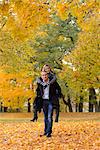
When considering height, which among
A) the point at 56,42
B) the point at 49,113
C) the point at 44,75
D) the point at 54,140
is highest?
the point at 56,42

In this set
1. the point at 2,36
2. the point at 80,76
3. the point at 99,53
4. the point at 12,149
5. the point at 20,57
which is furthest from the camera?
the point at 80,76

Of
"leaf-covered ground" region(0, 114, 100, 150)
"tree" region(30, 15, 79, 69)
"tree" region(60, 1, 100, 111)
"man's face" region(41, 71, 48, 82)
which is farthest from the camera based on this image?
"tree" region(30, 15, 79, 69)

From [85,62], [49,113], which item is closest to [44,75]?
[49,113]

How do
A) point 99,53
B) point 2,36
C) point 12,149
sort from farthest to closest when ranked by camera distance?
point 99,53 < point 2,36 < point 12,149

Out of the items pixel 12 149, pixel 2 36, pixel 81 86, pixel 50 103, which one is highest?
pixel 2 36

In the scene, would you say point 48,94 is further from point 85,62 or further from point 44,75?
point 85,62

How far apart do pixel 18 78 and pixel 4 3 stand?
21081 mm

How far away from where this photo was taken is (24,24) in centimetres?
1266

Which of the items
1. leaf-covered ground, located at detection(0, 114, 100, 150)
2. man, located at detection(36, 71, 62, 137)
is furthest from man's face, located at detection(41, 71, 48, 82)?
leaf-covered ground, located at detection(0, 114, 100, 150)

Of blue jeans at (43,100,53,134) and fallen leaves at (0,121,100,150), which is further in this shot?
blue jeans at (43,100,53,134)

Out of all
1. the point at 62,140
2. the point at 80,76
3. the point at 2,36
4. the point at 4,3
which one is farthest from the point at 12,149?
the point at 80,76

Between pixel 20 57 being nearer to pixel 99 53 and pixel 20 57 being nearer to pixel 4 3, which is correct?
pixel 99 53

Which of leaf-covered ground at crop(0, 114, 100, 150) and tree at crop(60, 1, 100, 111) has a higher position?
tree at crop(60, 1, 100, 111)

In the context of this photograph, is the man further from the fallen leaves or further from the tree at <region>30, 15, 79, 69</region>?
the tree at <region>30, 15, 79, 69</region>
